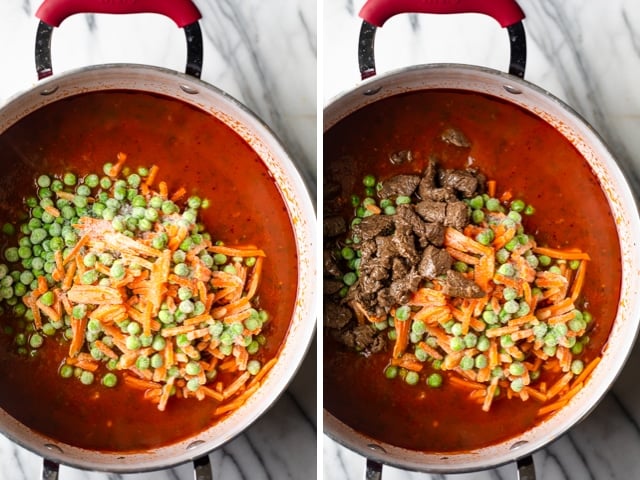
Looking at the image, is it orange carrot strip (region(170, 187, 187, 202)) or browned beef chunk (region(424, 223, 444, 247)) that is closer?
browned beef chunk (region(424, 223, 444, 247))

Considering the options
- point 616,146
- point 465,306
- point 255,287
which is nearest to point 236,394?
point 255,287

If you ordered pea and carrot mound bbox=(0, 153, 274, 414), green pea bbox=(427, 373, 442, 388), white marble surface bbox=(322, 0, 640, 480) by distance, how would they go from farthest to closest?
white marble surface bbox=(322, 0, 640, 480)
pea and carrot mound bbox=(0, 153, 274, 414)
green pea bbox=(427, 373, 442, 388)

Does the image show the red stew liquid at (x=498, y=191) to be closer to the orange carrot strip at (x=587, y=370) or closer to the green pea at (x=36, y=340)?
the orange carrot strip at (x=587, y=370)

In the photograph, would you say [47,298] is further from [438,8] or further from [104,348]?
[438,8]

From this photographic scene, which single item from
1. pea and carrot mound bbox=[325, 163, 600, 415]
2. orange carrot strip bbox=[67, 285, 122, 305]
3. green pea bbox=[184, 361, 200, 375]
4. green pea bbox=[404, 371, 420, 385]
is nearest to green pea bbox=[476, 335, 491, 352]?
pea and carrot mound bbox=[325, 163, 600, 415]

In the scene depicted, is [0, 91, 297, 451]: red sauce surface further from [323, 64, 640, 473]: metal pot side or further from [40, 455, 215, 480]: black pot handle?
[323, 64, 640, 473]: metal pot side

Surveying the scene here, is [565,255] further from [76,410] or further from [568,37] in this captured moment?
[76,410]

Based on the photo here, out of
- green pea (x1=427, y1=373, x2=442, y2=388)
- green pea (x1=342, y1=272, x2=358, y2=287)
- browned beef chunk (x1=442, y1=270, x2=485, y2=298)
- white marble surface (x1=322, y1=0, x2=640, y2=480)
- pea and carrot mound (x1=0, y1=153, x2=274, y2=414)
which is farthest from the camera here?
white marble surface (x1=322, y1=0, x2=640, y2=480)
